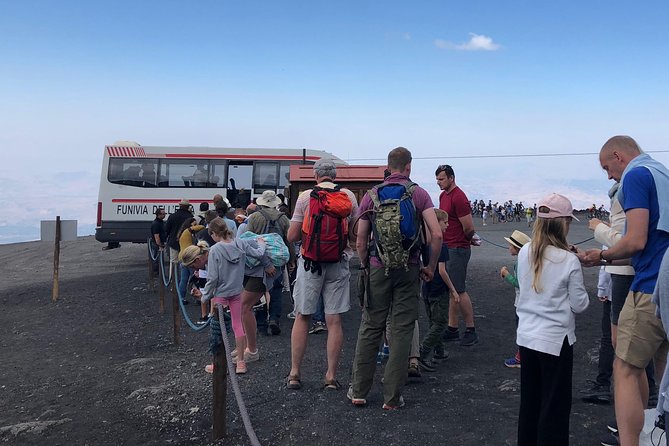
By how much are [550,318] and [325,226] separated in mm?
2259

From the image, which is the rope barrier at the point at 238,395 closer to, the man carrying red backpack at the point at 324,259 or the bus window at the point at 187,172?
the man carrying red backpack at the point at 324,259

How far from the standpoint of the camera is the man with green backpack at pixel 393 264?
4.55 metres

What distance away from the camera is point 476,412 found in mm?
4625

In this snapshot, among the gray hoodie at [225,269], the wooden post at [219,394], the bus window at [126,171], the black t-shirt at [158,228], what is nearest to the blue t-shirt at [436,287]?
the gray hoodie at [225,269]

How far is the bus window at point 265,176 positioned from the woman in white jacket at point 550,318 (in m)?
16.5

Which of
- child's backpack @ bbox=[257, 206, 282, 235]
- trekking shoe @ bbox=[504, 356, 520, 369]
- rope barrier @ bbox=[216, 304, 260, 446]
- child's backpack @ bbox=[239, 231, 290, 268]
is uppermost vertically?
child's backpack @ bbox=[257, 206, 282, 235]

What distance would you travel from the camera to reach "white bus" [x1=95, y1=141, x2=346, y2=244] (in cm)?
1891

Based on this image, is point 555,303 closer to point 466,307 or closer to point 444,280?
point 444,280

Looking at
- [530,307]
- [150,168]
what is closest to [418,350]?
[530,307]

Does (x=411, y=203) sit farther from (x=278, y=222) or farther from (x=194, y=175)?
(x=194, y=175)

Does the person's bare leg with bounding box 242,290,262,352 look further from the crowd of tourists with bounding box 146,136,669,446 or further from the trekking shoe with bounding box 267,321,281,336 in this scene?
the trekking shoe with bounding box 267,321,281,336

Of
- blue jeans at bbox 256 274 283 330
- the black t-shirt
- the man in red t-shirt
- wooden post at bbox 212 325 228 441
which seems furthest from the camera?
the black t-shirt

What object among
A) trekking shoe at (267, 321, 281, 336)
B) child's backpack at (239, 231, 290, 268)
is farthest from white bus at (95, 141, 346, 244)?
child's backpack at (239, 231, 290, 268)

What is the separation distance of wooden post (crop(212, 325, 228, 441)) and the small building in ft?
27.3
